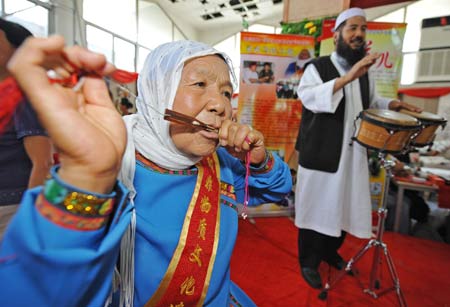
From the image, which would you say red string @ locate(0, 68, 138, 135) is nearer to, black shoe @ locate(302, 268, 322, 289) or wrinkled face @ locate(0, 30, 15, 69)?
wrinkled face @ locate(0, 30, 15, 69)

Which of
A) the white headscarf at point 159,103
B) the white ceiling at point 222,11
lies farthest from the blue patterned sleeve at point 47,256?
the white ceiling at point 222,11

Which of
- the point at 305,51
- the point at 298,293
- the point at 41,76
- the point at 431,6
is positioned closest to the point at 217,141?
the point at 41,76

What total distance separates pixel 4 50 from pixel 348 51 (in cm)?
241

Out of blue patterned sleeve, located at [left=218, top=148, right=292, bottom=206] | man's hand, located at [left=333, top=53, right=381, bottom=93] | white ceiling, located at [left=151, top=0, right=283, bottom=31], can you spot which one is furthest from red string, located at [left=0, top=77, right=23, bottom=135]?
white ceiling, located at [left=151, top=0, right=283, bottom=31]

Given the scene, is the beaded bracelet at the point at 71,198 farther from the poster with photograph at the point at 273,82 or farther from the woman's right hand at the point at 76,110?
the poster with photograph at the point at 273,82

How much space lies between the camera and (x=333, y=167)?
7.00 ft

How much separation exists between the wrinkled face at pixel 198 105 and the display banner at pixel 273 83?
2.67 metres

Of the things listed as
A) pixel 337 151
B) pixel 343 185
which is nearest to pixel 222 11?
pixel 337 151

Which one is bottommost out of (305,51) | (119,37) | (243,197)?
(243,197)

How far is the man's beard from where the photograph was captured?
7.14ft

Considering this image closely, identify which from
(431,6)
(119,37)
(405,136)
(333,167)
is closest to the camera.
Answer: (119,37)

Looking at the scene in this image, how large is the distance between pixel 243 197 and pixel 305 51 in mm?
3001

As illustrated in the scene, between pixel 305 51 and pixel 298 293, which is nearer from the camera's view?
pixel 298 293

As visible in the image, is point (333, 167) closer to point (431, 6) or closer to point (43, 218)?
point (43, 218)
